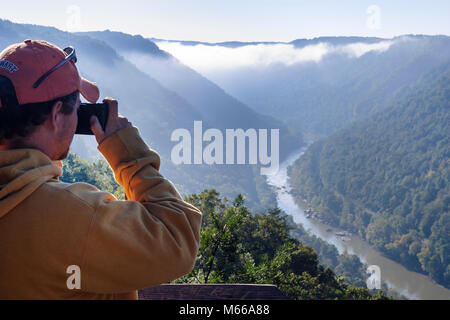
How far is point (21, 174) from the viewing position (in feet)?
2.45

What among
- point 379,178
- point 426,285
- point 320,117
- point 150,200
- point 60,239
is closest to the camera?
point 60,239

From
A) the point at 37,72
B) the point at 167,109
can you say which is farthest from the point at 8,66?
the point at 167,109

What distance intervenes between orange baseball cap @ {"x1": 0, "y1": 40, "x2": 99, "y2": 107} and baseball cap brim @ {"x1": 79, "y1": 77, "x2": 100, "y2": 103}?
0.10 ft

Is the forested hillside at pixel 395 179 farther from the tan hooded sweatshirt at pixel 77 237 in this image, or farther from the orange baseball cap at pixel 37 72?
the orange baseball cap at pixel 37 72

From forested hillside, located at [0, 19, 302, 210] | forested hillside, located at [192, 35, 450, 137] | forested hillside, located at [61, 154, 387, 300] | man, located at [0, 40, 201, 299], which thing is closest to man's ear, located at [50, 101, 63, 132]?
man, located at [0, 40, 201, 299]

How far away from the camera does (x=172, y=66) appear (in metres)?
116

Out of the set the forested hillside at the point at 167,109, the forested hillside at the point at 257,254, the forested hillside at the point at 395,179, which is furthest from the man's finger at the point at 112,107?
the forested hillside at the point at 167,109

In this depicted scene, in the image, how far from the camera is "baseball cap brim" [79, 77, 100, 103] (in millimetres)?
937

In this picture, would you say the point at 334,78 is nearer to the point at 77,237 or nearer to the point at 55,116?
the point at 55,116

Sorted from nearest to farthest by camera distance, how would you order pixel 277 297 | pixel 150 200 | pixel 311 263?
pixel 150 200, pixel 277 297, pixel 311 263

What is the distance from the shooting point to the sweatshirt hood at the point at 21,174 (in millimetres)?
726

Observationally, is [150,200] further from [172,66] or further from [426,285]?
[172,66]

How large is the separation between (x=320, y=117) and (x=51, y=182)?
11553cm
